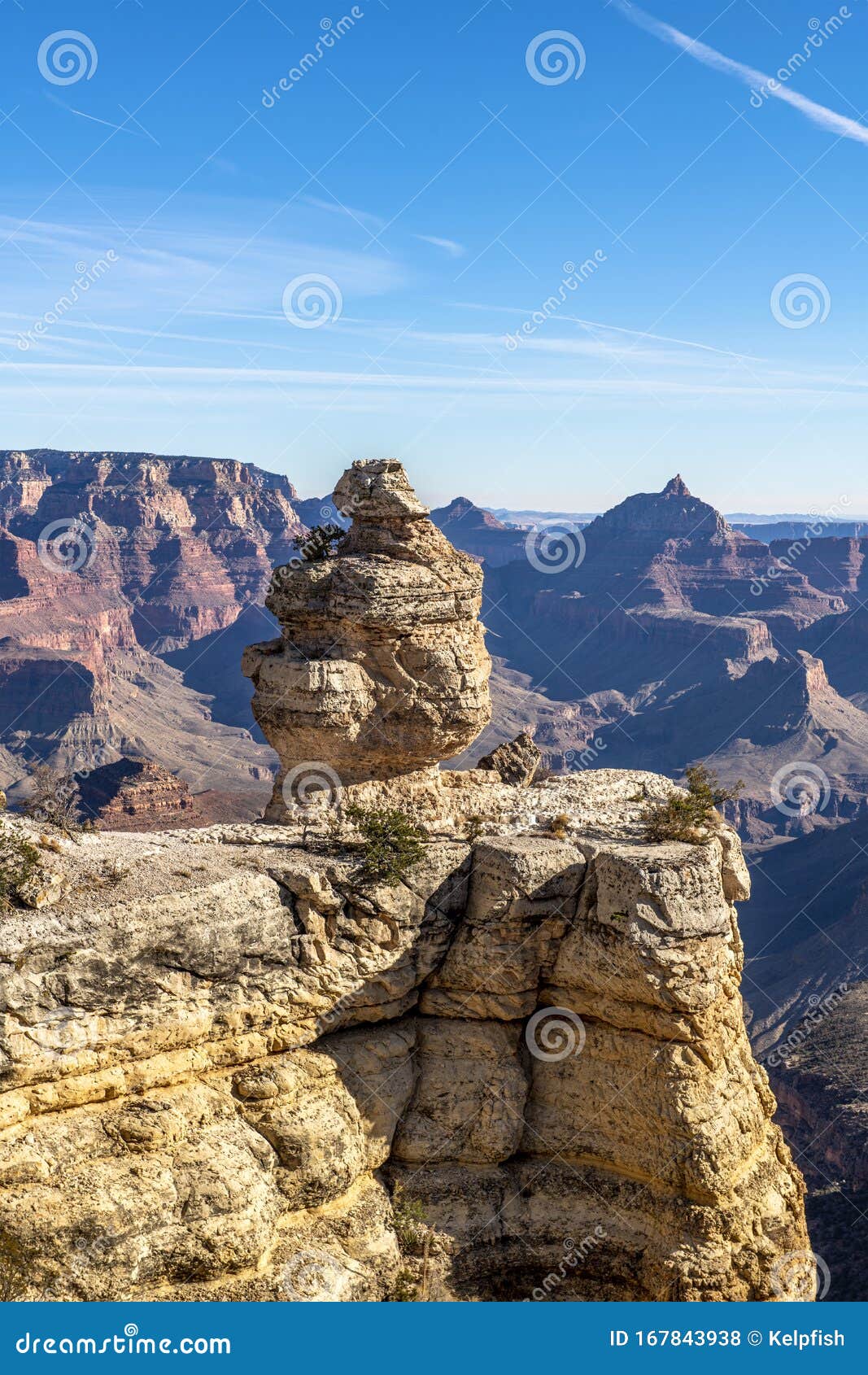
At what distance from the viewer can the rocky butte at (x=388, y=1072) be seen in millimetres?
20188

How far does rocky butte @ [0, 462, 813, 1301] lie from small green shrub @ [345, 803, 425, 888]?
31 centimetres

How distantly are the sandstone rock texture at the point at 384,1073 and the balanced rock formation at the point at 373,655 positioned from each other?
102 inches

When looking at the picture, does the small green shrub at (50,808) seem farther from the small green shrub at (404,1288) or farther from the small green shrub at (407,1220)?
the small green shrub at (404,1288)

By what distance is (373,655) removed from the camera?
1103 inches

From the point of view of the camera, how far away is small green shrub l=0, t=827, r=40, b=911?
68.1ft

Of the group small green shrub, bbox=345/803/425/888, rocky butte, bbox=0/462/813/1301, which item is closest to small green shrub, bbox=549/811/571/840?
rocky butte, bbox=0/462/813/1301

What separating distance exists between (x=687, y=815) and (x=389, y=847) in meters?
6.64

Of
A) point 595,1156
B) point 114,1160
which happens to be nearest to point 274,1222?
point 114,1160

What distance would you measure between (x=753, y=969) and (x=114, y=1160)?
3359 inches

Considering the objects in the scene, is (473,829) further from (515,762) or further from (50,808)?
(50,808)

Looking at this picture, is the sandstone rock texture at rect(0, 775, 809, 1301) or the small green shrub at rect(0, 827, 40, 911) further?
the small green shrub at rect(0, 827, 40, 911)

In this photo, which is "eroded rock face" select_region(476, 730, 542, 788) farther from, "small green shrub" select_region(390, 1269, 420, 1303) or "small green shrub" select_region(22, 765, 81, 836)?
"small green shrub" select_region(390, 1269, 420, 1303)

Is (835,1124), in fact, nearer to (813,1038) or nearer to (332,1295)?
(813,1038)

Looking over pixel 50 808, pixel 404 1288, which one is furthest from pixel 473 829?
pixel 404 1288
